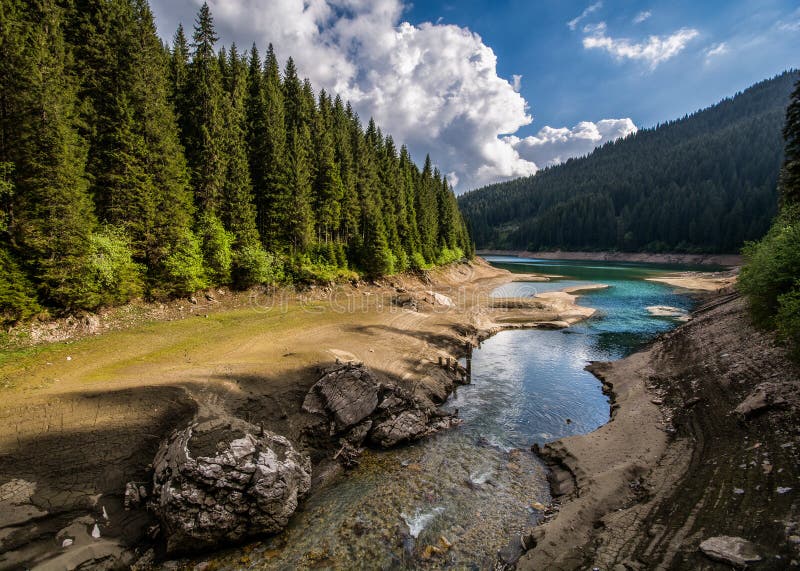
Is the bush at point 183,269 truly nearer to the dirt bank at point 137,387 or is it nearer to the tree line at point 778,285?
the dirt bank at point 137,387

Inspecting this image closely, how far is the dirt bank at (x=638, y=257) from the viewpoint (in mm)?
98294

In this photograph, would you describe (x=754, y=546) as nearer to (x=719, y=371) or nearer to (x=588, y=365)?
(x=719, y=371)

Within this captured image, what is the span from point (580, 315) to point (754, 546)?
37.6 metres

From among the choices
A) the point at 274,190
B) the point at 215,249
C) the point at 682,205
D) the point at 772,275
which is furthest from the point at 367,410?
the point at 682,205

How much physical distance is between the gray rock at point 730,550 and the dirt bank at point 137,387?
11.3m

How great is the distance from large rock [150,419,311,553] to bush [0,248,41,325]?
14.1 m

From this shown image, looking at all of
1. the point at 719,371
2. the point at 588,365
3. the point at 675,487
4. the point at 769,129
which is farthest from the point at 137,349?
the point at 769,129

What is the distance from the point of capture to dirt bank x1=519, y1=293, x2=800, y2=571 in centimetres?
789

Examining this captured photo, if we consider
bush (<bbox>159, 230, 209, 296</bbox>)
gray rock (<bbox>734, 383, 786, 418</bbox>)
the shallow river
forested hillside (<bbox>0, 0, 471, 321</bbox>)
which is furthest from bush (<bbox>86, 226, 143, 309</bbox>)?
gray rock (<bbox>734, 383, 786, 418</bbox>)

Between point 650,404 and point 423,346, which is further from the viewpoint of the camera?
point 423,346

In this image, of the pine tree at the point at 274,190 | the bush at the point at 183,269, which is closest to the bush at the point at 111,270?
the bush at the point at 183,269

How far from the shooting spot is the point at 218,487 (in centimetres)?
984

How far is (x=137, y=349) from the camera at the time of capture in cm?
1892

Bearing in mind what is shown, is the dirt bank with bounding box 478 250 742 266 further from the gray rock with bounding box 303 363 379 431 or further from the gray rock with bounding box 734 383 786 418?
the gray rock with bounding box 303 363 379 431
